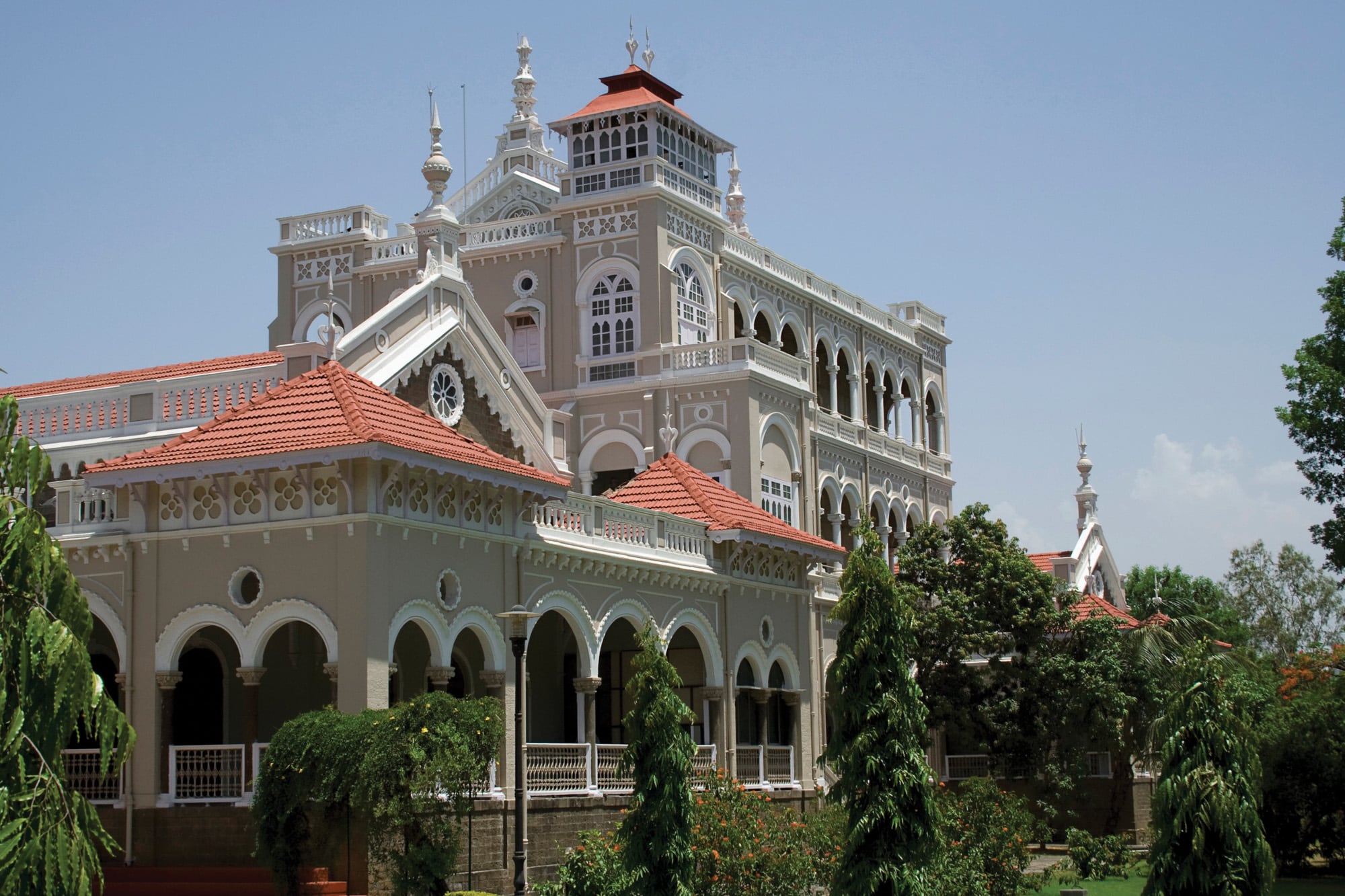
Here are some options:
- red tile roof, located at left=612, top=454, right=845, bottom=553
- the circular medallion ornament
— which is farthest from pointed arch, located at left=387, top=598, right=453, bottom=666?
red tile roof, located at left=612, top=454, right=845, bottom=553

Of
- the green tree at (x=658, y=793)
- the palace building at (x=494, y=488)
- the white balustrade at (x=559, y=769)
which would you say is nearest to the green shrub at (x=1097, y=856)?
the palace building at (x=494, y=488)

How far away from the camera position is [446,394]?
32.0 m

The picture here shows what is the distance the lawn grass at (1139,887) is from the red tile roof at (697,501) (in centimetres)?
836

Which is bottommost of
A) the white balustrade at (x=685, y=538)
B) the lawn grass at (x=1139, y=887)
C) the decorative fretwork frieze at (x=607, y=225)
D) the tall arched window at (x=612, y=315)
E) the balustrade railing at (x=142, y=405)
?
the lawn grass at (x=1139, y=887)

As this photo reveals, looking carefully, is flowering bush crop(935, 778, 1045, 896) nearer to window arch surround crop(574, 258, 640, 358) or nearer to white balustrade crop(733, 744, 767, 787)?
white balustrade crop(733, 744, 767, 787)

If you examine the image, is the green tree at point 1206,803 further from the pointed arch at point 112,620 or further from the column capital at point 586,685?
the pointed arch at point 112,620

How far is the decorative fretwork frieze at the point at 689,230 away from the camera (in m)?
45.2

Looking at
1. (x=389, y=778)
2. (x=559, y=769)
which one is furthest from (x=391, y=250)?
(x=389, y=778)

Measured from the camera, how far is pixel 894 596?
73.5 ft

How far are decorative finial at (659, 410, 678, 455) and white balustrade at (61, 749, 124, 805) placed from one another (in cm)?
1411

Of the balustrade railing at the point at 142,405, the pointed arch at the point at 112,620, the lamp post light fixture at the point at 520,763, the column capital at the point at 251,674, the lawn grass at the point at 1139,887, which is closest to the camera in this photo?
the lamp post light fixture at the point at 520,763

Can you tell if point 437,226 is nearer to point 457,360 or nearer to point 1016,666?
point 457,360

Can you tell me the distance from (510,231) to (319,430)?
21.6 meters

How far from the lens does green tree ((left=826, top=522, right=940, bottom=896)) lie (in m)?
21.9
